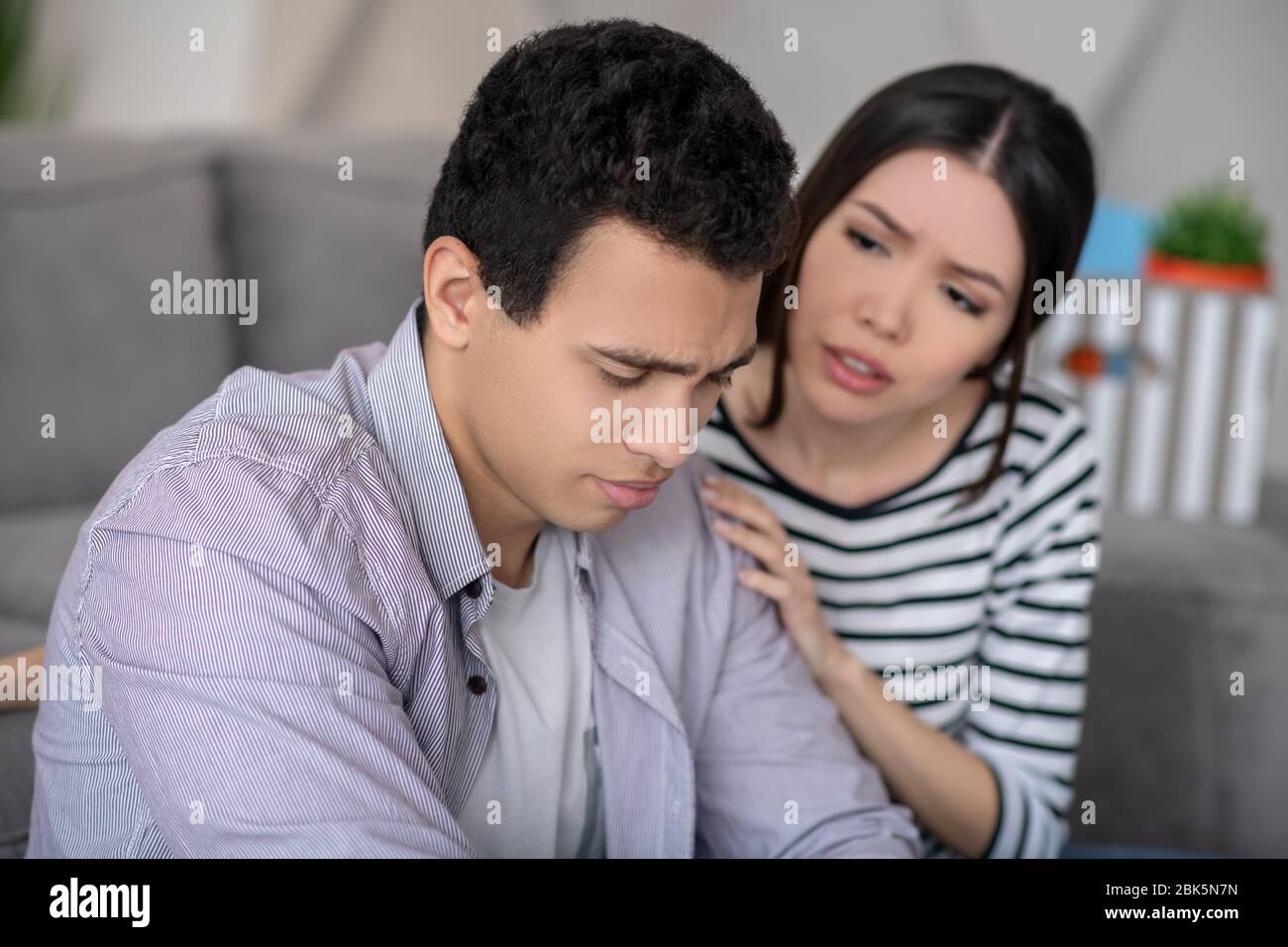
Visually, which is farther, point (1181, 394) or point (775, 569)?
point (1181, 394)

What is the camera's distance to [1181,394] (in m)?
2.69

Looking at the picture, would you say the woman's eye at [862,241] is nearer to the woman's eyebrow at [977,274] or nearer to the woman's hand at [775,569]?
the woman's eyebrow at [977,274]

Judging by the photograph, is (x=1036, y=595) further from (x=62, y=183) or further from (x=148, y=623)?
(x=62, y=183)

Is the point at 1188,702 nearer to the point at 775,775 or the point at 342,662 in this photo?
the point at 775,775

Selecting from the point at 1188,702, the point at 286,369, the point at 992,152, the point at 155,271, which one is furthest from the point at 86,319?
the point at 1188,702

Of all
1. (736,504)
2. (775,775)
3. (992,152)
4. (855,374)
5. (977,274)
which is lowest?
(775,775)

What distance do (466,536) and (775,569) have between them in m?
0.38

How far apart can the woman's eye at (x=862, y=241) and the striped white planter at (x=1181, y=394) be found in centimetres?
144

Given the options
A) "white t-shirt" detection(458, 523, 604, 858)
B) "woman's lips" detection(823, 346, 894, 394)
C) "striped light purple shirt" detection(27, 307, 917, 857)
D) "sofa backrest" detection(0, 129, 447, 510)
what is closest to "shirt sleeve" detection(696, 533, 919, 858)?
"striped light purple shirt" detection(27, 307, 917, 857)

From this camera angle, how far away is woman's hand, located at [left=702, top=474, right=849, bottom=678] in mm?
1194

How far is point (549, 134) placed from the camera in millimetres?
841

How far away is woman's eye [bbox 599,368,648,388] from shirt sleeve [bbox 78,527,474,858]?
0.23 m

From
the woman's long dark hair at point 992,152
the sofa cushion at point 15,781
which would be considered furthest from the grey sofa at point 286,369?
the woman's long dark hair at point 992,152
